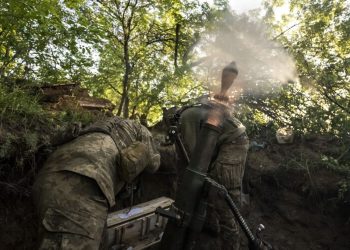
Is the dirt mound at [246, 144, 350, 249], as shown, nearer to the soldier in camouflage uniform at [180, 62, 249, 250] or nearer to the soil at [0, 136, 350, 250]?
the soil at [0, 136, 350, 250]

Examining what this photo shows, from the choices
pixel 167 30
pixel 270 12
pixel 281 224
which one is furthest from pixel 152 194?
pixel 270 12

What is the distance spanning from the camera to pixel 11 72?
174 inches

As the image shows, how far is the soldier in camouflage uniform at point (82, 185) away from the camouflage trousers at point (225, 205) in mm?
1151

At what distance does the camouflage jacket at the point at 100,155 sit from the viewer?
2293 millimetres

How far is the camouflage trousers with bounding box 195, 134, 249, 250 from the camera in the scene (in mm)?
3385

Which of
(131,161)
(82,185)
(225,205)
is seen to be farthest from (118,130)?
(225,205)

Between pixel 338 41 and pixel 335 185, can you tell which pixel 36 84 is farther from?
pixel 338 41

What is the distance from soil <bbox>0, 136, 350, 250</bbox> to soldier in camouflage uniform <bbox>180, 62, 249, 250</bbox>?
5.04 feet

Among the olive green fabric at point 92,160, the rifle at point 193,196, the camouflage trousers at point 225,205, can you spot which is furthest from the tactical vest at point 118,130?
the camouflage trousers at point 225,205

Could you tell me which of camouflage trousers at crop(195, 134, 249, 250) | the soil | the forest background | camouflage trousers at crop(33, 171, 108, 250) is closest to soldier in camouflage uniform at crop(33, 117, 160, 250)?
camouflage trousers at crop(33, 171, 108, 250)

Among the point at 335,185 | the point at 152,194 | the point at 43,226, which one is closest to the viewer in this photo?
the point at 43,226

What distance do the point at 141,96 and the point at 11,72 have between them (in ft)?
11.9

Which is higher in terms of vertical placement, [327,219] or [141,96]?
[141,96]

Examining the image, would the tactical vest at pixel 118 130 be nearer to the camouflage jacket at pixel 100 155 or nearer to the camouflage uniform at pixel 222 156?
the camouflage jacket at pixel 100 155
